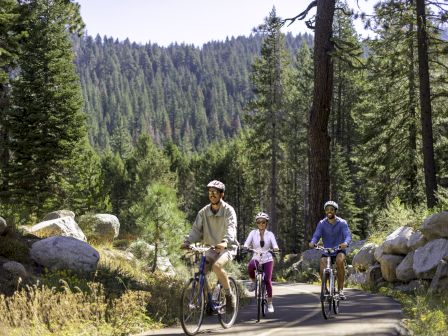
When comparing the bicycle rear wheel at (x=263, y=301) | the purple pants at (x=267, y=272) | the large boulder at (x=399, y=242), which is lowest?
the bicycle rear wheel at (x=263, y=301)

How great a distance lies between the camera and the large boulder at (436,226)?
41.6 ft

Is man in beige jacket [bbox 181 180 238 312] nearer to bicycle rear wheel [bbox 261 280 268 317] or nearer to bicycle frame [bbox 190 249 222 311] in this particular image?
bicycle frame [bbox 190 249 222 311]

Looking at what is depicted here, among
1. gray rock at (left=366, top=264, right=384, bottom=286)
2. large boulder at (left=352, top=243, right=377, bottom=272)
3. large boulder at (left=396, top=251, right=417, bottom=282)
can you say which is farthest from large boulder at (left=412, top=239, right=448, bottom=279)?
large boulder at (left=352, top=243, right=377, bottom=272)

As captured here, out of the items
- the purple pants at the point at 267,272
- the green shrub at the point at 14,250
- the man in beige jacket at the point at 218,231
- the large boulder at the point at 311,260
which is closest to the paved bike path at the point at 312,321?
the purple pants at the point at 267,272

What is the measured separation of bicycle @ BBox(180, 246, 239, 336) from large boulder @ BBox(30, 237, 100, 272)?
4.82 metres

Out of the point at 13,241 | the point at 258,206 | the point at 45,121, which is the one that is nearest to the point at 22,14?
the point at 13,241

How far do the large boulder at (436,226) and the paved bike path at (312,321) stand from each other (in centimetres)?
199

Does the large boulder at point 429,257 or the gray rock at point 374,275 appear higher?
the large boulder at point 429,257

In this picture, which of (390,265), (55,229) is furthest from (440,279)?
(55,229)

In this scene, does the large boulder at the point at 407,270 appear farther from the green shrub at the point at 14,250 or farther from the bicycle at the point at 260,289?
the green shrub at the point at 14,250

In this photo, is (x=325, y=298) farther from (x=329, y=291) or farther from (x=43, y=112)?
(x=43, y=112)

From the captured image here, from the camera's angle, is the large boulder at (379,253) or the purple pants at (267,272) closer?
the purple pants at (267,272)

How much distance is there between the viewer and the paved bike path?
8.03 m

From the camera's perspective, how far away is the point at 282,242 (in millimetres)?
60500
